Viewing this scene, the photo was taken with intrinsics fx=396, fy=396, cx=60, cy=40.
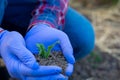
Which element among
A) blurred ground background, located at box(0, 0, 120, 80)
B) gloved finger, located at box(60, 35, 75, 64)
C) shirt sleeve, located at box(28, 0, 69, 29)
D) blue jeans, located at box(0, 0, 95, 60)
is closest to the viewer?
gloved finger, located at box(60, 35, 75, 64)

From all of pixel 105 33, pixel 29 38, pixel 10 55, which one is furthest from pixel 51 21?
pixel 105 33

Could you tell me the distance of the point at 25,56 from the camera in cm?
138

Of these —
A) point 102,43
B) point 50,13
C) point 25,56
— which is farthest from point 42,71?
point 102,43

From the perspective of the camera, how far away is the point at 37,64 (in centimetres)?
136

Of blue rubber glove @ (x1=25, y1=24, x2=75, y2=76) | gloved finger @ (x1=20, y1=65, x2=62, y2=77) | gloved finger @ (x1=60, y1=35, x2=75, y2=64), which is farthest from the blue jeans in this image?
gloved finger @ (x1=20, y1=65, x2=62, y2=77)

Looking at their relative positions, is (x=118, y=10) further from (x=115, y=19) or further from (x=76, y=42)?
(x=76, y=42)

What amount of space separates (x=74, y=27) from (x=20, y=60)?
0.61 m

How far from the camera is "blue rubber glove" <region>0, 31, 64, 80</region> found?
135 centimetres

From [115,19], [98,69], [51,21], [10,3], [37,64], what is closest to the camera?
[37,64]

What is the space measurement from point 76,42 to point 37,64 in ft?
2.09

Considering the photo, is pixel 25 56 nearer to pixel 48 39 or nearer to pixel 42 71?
pixel 42 71

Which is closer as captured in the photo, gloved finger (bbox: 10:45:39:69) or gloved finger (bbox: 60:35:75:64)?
gloved finger (bbox: 10:45:39:69)

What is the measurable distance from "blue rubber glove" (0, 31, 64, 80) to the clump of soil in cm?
7

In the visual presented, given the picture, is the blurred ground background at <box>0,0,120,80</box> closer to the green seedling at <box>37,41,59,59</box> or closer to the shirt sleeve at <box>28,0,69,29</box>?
the shirt sleeve at <box>28,0,69,29</box>
